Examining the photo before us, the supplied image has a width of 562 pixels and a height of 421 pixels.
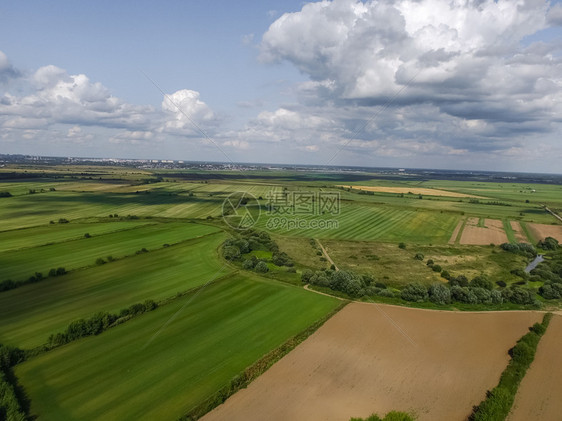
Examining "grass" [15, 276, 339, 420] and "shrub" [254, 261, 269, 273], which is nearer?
"grass" [15, 276, 339, 420]

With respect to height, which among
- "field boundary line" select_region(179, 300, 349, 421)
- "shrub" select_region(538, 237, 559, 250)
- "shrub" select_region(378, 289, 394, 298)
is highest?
"shrub" select_region(538, 237, 559, 250)

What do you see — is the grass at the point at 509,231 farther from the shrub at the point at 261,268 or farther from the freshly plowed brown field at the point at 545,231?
the shrub at the point at 261,268

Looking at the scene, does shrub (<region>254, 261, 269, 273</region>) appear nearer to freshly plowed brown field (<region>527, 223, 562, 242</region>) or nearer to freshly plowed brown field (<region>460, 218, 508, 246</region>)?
freshly plowed brown field (<region>460, 218, 508, 246</region>)

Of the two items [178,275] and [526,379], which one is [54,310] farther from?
[526,379]

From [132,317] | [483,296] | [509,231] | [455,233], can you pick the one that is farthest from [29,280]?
[509,231]

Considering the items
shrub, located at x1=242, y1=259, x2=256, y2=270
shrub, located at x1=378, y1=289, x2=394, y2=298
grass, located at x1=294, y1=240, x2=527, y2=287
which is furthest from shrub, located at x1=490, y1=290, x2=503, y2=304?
shrub, located at x1=242, y1=259, x2=256, y2=270

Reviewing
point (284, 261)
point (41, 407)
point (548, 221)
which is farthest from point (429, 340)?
point (548, 221)
